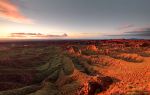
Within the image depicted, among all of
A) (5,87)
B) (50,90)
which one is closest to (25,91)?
(50,90)

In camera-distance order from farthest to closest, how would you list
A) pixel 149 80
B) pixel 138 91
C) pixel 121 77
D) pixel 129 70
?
pixel 129 70
pixel 121 77
pixel 149 80
pixel 138 91

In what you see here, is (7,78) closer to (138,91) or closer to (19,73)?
(19,73)

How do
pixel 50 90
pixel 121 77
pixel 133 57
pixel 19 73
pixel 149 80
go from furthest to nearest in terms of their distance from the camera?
pixel 19 73
pixel 133 57
pixel 50 90
pixel 121 77
pixel 149 80

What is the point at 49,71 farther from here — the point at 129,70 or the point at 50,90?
the point at 129,70

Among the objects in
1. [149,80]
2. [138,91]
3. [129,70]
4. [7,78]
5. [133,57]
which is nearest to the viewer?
[138,91]

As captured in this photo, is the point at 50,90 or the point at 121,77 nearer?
the point at 121,77

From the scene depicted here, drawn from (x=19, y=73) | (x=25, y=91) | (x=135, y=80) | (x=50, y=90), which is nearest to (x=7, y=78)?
(x=19, y=73)

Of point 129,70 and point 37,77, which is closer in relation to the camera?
point 129,70

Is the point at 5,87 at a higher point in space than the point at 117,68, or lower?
lower

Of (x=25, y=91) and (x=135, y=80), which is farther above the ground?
(x=135, y=80)
